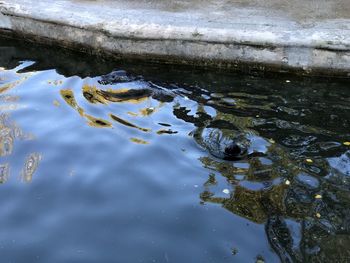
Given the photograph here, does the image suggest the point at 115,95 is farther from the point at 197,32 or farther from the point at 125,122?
the point at 197,32

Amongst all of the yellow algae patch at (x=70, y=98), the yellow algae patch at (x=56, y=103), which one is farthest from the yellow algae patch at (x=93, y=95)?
the yellow algae patch at (x=56, y=103)

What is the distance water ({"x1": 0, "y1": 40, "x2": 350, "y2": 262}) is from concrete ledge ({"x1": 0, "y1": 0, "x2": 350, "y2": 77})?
0.84 feet

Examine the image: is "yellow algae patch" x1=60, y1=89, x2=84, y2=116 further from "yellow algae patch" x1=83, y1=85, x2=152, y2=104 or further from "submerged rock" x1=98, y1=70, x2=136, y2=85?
"submerged rock" x1=98, y1=70, x2=136, y2=85

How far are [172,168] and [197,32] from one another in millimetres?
2761

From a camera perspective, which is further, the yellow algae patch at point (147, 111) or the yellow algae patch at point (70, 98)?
the yellow algae patch at point (70, 98)

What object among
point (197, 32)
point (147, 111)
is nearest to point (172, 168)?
point (147, 111)

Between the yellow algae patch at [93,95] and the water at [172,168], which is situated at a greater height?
the yellow algae patch at [93,95]

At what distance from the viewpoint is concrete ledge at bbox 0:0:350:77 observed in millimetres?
6715

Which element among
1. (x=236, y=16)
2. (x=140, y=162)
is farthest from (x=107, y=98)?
(x=236, y=16)

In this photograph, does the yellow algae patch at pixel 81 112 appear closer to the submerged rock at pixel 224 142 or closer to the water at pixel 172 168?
the water at pixel 172 168

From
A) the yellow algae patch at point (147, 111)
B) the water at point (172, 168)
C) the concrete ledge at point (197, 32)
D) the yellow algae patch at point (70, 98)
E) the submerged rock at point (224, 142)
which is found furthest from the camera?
the concrete ledge at point (197, 32)

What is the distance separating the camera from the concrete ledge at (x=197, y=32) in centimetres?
671

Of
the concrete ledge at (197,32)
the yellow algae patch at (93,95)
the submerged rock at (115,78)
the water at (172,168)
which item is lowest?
the water at (172,168)

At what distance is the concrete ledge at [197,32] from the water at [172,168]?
0.26m
